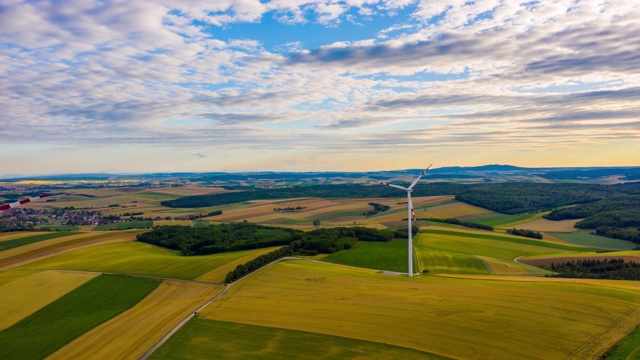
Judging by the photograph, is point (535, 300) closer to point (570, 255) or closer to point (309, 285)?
point (309, 285)

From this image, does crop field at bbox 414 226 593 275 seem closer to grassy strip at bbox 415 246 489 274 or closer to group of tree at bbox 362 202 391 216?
grassy strip at bbox 415 246 489 274

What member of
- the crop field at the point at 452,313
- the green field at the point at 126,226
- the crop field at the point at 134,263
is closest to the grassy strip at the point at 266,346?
the crop field at the point at 452,313

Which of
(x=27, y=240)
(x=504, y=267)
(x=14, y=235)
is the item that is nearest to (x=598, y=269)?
(x=504, y=267)

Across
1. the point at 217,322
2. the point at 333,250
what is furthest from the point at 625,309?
the point at 333,250

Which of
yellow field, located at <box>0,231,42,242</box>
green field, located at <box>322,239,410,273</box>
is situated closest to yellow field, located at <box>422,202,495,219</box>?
green field, located at <box>322,239,410,273</box>

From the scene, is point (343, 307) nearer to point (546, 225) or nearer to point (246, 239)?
point (246, 239)
